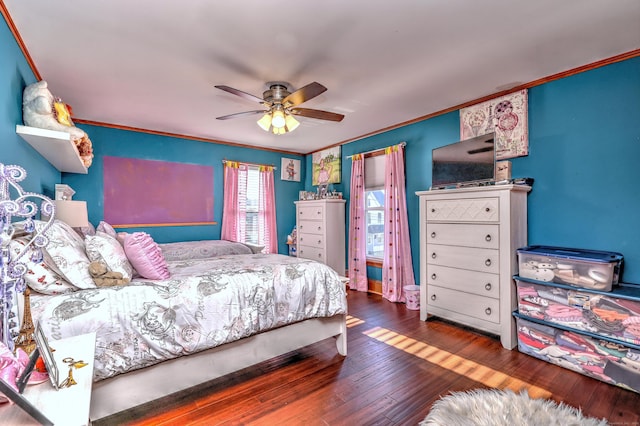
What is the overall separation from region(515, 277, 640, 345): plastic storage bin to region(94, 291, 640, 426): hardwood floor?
354 millimetres

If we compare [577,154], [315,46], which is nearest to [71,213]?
[315,46]

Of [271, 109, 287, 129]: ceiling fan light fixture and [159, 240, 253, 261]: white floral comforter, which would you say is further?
[159, 240, 253, 261]: white floral comforter

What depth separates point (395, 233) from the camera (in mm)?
3980

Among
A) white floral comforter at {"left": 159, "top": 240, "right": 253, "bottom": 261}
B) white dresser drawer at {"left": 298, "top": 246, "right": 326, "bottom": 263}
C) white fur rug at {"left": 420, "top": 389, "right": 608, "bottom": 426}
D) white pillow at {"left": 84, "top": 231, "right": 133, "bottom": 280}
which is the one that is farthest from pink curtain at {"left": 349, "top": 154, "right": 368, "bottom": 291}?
white pillow at {"left": 84, "top": 231, "right": 133, "bottom": 280}

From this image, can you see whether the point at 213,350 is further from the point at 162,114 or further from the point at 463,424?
the point at 162,114

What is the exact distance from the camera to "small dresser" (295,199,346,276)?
182 inches

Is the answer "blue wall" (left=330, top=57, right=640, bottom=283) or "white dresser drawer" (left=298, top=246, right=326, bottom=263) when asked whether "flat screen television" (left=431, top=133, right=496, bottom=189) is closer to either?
"blue wall" (left=330, top=57, right=640, bottom=283)

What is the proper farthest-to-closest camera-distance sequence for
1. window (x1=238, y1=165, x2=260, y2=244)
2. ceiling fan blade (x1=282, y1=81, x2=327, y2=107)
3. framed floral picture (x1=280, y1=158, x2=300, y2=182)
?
1. framed floral picture (x1=280, y1=158, x2=300, y2=182)
2. window (x1=238, y1=165, x2=260, y2=244)
3. ceiling fan blade (x1=282, y1=81, x2=327, y2=107)

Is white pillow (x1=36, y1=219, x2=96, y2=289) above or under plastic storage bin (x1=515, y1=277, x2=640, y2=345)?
above

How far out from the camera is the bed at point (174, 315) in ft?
4.91

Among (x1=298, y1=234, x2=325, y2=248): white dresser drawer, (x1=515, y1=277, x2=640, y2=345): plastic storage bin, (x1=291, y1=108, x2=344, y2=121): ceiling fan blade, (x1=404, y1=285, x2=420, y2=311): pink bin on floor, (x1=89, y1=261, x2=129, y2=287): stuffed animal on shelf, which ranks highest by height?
(x1=291, y1=108, x2=344, y2=121): ceiling fan blade

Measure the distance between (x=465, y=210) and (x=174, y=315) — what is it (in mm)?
2597

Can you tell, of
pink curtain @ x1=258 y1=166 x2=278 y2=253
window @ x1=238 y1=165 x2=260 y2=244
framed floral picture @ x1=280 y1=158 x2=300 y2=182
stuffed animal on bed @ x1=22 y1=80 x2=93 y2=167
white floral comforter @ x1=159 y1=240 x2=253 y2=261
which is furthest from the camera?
framed floral picture @ x1=280 y1=158 x2=300 y2=182

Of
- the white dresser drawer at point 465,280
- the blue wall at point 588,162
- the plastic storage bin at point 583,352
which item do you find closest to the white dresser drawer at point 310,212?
the white dresser drawer at point 465,280
